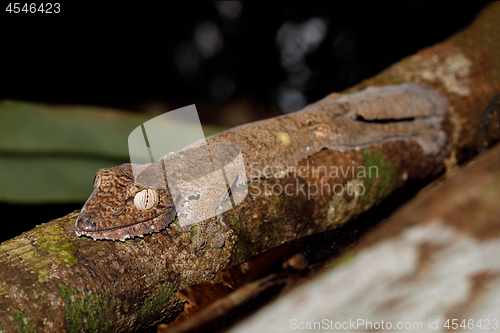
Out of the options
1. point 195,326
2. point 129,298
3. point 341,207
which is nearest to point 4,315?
point 129,298

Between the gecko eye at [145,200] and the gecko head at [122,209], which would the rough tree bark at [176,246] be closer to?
the gecko head at [122,209]

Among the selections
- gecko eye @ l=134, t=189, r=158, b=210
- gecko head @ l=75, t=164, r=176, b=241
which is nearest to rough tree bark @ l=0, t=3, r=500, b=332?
gecko head @ l=75, t=164, r=176, b=241

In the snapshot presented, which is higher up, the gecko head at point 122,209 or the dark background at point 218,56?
the dark background at point 218,56

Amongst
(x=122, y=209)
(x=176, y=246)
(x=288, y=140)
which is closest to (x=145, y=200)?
(x=122, y=209)

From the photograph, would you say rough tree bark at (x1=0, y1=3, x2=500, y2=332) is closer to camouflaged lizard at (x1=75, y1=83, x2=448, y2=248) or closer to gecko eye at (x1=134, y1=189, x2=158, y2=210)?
camouflaged lizard at (x1=75, y1=83, x2=448, y2=248)

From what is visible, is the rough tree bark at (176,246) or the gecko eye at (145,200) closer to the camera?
the rough tree bark at (176,246)

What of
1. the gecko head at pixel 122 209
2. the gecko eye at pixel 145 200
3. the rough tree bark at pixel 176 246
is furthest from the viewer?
the gecko eye at pixel 145 200

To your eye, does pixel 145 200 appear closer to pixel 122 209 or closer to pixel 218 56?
pixel 122 209

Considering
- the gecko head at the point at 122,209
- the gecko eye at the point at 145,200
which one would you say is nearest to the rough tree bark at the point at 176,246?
the gecko head at the point at 122,209
